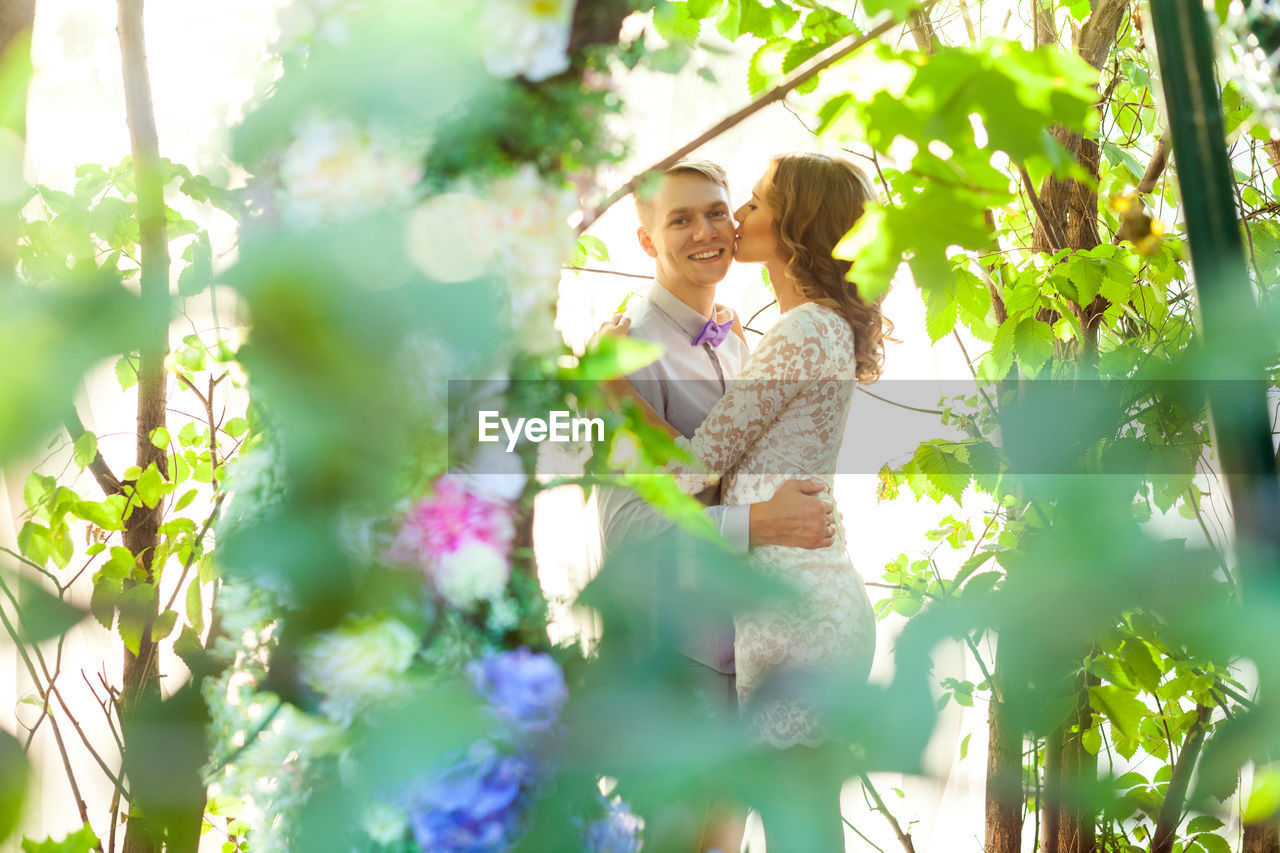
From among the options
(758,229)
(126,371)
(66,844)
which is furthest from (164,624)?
(758,229)

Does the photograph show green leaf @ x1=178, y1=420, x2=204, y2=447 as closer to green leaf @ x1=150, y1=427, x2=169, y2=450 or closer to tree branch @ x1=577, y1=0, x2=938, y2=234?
green leaf @ x1=150, y1=427, x2=169, y2=450

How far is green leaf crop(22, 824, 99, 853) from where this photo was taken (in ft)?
1.05

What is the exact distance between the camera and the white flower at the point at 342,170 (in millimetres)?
222

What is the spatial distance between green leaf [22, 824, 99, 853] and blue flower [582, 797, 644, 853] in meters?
0.22

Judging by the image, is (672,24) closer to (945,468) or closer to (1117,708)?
(1117,708)

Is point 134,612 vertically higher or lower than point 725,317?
lower

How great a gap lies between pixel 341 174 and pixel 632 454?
0.46ft

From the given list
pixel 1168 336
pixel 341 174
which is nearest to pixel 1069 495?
pixel 341 174

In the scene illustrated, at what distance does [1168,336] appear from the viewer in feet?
4.80

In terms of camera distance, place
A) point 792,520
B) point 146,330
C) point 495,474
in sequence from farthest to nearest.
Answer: point 792,520, point 495,474, point 146,330

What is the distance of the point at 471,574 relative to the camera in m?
0.27

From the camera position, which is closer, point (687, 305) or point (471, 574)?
point (471, 574)

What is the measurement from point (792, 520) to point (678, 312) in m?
0.47

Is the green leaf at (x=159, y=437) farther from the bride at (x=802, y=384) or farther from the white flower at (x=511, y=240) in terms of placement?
the white flower at (x=511, y=240)
